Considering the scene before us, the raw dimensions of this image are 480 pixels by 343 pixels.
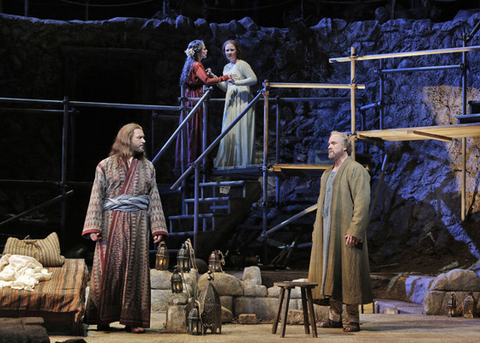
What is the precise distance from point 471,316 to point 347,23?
5.21 m

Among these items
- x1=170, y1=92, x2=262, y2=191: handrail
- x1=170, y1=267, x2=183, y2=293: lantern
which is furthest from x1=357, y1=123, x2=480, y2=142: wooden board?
x1=170, y1=267, x2=183, y2=293: lantern

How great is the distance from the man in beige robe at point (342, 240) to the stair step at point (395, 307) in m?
2.13

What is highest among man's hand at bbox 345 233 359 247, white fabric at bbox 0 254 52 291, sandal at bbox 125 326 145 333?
man's hand at bbox 345 233 359 247

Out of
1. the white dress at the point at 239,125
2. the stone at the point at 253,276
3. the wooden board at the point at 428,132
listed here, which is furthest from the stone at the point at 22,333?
the white dress at the point at 239,125

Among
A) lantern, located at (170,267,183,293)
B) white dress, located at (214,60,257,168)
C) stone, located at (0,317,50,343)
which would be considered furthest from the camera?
white dress, located at (214,60,257,168)

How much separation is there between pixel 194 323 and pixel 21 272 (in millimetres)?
1304

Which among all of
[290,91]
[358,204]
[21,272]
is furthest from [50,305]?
[290,91]

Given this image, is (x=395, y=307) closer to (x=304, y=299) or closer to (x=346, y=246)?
(x=346, y=246)

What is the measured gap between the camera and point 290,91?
1158 centimetres

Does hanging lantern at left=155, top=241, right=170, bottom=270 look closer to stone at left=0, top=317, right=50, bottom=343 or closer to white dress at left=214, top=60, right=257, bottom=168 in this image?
white dress at left=214, top=60, right=257, bottom=168

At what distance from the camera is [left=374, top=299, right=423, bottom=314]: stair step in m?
8.12

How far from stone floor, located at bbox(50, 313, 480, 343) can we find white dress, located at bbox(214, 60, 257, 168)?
10.4 ft

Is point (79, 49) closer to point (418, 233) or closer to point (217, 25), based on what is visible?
point (217, 25)

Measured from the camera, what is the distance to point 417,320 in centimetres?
684
